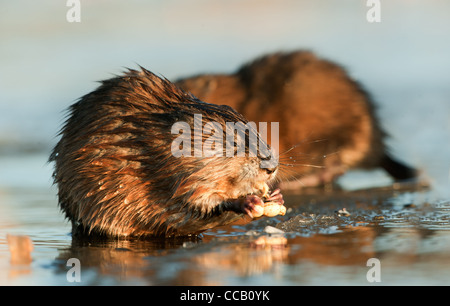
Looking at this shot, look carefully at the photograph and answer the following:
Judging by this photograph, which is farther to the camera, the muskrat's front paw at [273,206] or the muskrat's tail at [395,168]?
the muskrat's tail at [395,168]

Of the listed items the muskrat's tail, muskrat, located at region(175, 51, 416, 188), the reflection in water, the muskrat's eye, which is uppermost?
muskrat, located at region(175, 51, 416, 188)

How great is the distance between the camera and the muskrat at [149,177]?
4.59 meters

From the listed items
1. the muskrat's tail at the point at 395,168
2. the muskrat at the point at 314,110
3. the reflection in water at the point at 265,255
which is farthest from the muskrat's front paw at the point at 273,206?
the muskrat's tail at the point at 395,168

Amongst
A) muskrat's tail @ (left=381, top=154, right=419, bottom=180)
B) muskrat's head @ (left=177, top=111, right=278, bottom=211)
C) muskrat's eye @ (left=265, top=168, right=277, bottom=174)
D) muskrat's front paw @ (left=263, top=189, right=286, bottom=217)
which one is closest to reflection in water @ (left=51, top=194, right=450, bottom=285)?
muskrat's front paw @ (left=263, top=189, right=286, bottom=217)

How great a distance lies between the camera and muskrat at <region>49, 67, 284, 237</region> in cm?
459

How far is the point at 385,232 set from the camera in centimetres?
467

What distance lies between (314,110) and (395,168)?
135 cm

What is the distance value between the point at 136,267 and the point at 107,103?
5.02ft

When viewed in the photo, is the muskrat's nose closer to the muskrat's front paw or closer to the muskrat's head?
the muskrat's head

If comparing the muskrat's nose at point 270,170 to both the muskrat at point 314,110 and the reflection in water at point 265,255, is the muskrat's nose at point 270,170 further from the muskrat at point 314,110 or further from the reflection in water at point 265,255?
the muskrat at point 314,110

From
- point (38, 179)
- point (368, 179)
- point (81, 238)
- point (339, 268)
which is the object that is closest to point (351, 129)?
point (368, 179)

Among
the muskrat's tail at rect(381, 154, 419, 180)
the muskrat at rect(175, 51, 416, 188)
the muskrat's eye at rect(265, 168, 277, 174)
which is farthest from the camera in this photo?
the muskrat's tail at rect(381, 154, 419, 180)

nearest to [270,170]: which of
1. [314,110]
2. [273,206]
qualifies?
[273,206]

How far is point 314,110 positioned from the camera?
29.0ft
